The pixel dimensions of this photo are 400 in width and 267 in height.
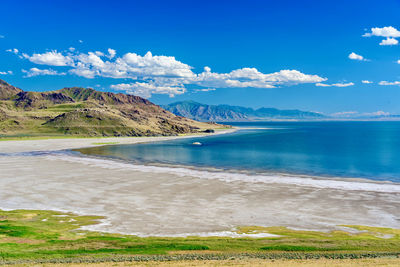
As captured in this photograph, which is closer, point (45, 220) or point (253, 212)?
point (45, 220)

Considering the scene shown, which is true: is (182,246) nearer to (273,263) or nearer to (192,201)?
(273,263)

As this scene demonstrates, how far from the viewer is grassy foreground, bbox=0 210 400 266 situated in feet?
78.7

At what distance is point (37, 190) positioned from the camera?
168 ft

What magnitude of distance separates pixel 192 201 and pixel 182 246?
1860 cm

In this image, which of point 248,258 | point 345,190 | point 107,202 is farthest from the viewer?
point 345,190

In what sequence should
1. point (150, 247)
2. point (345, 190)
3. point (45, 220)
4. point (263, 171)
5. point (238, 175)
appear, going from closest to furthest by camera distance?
point (150, 247), point (45, 220), point (345, 190), point (238, 175), point (263, 171)

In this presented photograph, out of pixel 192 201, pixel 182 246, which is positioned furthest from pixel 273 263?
pixel 192 201

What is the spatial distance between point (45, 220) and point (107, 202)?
33.0 feet

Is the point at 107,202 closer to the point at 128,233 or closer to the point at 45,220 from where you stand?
the point at 45,220

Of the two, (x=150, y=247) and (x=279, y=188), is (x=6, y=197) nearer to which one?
(x=150, y=247)

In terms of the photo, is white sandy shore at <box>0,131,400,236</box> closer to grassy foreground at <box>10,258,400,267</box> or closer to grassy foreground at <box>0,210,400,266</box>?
grassy foreground at <box>0,210,400,266</box>

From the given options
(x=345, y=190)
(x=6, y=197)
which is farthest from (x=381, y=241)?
(x=6, y=197)

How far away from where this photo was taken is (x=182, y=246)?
26.1 m

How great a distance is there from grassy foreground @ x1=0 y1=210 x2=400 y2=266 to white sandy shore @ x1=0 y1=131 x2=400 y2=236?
3.13 m
